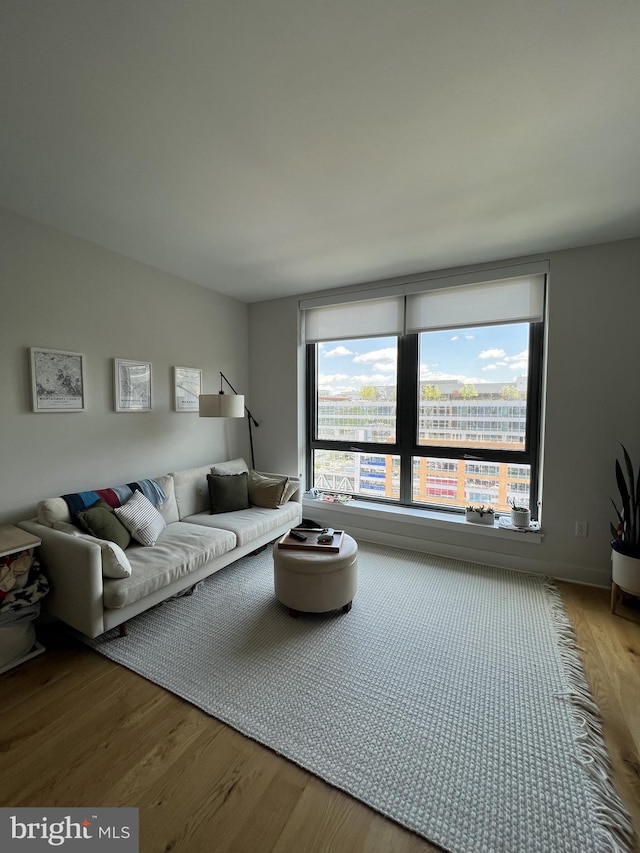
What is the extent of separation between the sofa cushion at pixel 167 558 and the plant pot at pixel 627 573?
2733mm

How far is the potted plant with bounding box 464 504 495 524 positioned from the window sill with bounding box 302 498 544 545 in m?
0.04

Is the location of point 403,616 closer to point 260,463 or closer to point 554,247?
point 260,463

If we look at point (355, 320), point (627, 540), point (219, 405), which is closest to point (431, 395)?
point (355, 320)

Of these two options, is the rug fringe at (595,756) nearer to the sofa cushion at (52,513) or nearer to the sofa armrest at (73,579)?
the sofa armrest at (73,579)

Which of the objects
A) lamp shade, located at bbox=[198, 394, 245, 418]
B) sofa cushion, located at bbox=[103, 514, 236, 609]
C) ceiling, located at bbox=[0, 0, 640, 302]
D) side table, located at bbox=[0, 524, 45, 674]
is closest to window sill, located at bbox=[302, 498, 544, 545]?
sofa cushion, located at bbox=[103, 514, 236, 609]

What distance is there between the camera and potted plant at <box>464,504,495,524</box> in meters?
3.13

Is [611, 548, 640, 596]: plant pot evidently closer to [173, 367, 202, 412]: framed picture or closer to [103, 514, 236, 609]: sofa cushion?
[103, 514, 236, 609]: sofa cushion

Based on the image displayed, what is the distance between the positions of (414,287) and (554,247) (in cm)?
113

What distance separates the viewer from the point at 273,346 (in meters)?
4.14

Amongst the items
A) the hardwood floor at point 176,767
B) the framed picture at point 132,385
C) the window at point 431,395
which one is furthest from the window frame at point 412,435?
the framed picture at point 132,385

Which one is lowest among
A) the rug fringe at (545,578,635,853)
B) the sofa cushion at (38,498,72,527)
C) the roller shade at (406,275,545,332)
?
the rug fringe at (545,578,635,853)

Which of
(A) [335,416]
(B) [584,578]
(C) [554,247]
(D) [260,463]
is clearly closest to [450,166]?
(C) [554,247]

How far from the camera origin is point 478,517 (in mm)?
3158

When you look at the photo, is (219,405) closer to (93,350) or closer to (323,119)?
(93,350)
